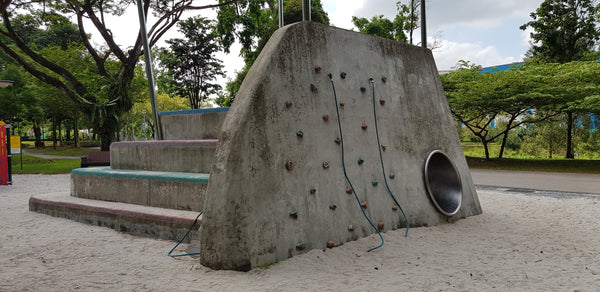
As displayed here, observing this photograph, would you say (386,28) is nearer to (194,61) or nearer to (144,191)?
(194,61)

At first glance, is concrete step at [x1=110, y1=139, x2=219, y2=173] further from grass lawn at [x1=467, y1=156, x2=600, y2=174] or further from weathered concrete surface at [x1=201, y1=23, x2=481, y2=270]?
grass lawn at [x1=467, y1=156, x2=600, y2=174]

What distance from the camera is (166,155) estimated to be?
6.60 metres

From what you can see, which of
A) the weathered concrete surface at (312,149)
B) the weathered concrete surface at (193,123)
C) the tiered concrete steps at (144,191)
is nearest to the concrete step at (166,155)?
the tiered concrete steps at (144,191)

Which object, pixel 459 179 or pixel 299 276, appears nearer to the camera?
pixel 299 276

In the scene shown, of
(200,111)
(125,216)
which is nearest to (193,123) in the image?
(200,111)

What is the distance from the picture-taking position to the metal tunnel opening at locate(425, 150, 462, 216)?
6355 mm

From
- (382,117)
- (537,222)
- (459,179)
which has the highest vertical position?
(382,117)

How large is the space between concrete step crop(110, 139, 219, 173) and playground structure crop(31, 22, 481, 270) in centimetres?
3

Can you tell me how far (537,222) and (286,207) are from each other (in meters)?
4.62

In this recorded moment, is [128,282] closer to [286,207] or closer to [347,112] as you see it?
[286,207]

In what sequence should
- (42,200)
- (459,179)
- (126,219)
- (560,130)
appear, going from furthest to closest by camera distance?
(560,130) → (42,200) → (459,179) → (126,219)

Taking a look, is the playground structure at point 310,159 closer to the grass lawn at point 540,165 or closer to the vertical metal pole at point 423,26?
the vertical metal pole at point 423,26

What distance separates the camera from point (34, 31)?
3331 cm

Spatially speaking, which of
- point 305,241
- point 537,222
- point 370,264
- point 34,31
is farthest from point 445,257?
point 34,31
